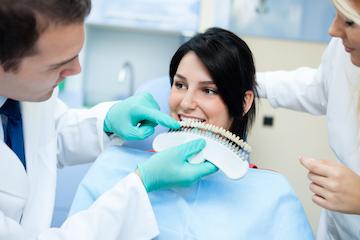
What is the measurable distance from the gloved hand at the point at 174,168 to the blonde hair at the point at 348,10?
0.45m

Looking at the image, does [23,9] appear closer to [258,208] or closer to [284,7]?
[258,208]

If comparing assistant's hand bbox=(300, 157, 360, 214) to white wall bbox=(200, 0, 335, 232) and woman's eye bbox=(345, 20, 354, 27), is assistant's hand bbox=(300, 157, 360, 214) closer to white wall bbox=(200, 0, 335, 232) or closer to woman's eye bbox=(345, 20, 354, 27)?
woman's eye bbox=(345, 20, 354, 27)

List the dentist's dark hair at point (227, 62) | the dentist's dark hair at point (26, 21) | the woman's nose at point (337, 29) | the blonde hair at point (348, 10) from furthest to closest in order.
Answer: the dentist's dark hair at point (227, 62), the woman's nose at point (337, 29), the blonde hair at point (348, 10), the dentist's dark hair at point (26, 21)

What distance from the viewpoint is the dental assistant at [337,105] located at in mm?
891

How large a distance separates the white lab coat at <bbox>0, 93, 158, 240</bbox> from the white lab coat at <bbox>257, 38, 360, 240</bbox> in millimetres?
602

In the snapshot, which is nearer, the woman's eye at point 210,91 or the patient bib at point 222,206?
the patient bib at point 222,206

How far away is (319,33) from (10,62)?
1.95 meters

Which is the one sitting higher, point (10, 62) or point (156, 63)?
point (10, 62)

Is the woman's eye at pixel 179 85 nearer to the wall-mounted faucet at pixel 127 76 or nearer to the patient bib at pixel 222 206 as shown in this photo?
the patient bib at pixel 222 206

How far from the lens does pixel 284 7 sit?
2.31 m

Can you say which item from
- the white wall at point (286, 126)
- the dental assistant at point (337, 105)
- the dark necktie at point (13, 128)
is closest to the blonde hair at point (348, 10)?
the dental assistant at point (337, 105)

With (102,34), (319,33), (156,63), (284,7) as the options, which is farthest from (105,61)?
(319,33)

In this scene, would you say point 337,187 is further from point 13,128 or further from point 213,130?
point 13,128

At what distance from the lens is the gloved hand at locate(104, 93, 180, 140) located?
3.69 feet
